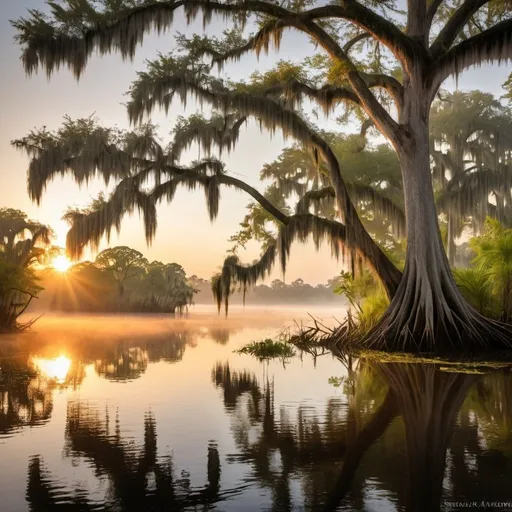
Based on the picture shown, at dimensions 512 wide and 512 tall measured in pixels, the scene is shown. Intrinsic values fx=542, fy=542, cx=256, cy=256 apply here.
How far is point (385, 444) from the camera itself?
4.79 metres

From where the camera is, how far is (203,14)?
14.8 m

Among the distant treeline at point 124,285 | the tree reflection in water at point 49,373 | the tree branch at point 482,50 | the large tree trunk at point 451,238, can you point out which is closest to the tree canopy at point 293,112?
the tree branch at point 482,50

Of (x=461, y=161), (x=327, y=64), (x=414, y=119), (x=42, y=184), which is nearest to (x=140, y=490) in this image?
(x=414, y=119)

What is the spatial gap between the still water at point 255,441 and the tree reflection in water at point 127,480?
1 cm

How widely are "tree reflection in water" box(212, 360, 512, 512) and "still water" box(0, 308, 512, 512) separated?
15 mm

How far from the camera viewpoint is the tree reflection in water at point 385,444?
11.8 feet

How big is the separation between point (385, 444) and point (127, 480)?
7.42 feet

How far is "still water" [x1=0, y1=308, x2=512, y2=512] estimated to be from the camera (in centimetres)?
352

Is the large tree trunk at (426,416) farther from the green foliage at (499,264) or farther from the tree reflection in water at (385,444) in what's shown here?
the green foliage at (499,264)

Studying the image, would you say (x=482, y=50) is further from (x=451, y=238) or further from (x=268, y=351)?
(x=451, y=238)

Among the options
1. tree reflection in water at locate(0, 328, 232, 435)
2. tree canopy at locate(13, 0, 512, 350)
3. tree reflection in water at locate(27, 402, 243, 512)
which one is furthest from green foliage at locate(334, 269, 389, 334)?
tree reflection in water at locate(27, 402, 243, 512)

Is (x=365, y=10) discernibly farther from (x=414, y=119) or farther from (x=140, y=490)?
(x=140, y=490)

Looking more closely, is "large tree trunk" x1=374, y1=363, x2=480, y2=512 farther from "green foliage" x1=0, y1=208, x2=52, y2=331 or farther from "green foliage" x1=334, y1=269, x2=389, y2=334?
"green foliage" x1=0, y1=208, x2=52, y2=331

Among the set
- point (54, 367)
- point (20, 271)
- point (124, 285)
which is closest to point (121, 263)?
point (124, 285)
